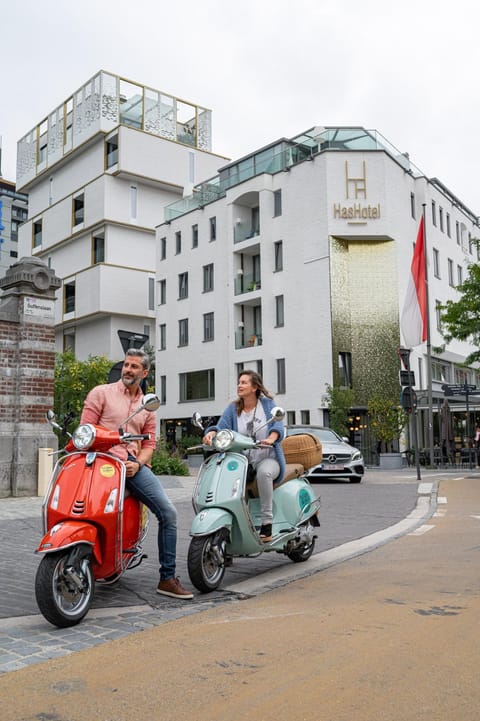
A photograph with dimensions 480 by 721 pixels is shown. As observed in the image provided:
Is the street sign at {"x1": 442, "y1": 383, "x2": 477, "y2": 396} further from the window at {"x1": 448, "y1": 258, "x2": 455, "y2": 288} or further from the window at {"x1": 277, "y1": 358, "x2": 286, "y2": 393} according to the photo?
the window at {"x1": 448, "y1": 258, "x2": 455, "y2": 288}

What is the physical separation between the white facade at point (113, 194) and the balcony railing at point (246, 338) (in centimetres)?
1073

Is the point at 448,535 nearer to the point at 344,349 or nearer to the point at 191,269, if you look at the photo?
the point at 344,349

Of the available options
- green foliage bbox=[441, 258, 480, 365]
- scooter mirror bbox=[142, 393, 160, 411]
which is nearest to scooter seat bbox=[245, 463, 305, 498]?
scooter mirror bbox=[142, 393, 160, 411]

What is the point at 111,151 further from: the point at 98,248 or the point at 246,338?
the point at 246,338

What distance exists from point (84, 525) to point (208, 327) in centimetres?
3747

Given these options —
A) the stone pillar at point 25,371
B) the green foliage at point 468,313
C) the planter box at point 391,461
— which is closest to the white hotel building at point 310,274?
the planter box at point 391,461

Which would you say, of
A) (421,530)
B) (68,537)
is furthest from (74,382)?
(68,537)

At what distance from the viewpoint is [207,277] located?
139 feet

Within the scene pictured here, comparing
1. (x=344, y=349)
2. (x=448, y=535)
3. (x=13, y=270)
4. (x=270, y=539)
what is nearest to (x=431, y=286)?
(x=344, y=349)

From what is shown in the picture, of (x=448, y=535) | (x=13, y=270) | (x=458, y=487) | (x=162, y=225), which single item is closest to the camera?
(x=448, y=535)

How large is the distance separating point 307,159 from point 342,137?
2.02 meters

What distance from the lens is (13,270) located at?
14.3 meters

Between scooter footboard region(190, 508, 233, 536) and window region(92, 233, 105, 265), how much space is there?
44.7 meters

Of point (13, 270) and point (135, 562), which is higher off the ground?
point (13, 270)
